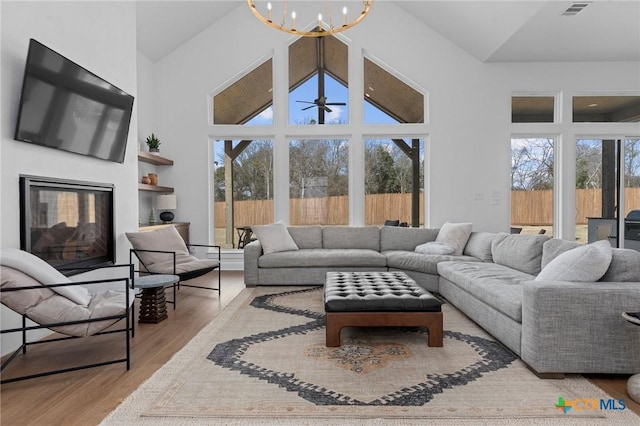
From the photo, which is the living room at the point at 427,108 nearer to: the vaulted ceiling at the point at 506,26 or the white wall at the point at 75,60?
the vaulted ceiling at the point at 506,26

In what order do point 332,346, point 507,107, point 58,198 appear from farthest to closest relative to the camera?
point 507,107 < point 58,198 < point 332,346

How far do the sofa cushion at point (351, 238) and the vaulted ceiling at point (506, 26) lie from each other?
3.27 metres

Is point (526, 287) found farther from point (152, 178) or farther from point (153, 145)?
point (153, 145)

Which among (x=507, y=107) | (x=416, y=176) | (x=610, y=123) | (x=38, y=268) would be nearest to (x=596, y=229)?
(x=610, y=123)

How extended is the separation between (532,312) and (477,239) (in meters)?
2.75

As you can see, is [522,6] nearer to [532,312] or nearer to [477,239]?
[477,239]

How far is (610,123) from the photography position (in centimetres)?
626

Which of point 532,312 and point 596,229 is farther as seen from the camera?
point 596,229

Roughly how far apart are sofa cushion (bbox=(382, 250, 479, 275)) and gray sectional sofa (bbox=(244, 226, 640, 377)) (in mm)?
12

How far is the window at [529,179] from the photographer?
6375mm

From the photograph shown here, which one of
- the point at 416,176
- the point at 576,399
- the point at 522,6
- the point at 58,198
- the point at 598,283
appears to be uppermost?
the point at 522,6

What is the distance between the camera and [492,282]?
3141mm

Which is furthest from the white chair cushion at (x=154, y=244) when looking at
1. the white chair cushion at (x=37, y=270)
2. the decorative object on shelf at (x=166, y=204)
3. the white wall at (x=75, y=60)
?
the white chair cushion at (x=37, y=270)

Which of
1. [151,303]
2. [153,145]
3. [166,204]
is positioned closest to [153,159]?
[153,145]
